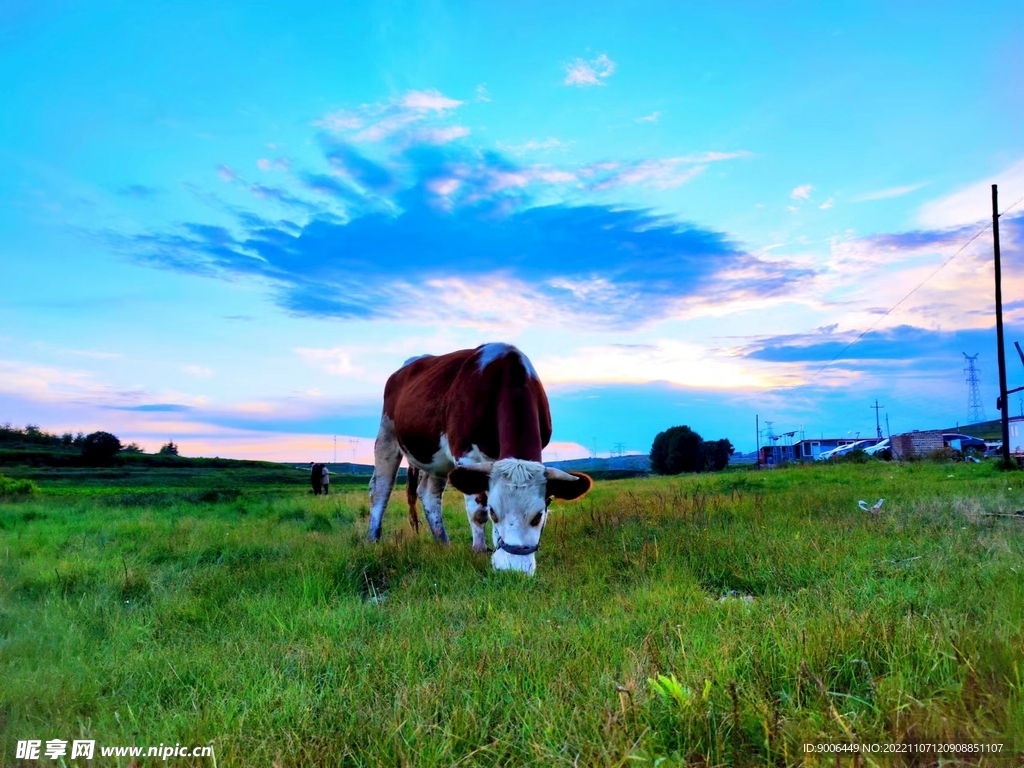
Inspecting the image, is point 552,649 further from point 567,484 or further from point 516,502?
point 567,484

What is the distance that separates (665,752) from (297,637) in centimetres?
280

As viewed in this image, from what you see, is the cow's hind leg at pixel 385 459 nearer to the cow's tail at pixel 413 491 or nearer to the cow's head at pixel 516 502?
the cow's tail at pixel 413 491

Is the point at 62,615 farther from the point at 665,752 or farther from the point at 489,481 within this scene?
the point at 665,752

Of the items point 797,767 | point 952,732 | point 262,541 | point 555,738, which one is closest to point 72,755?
point 555,738

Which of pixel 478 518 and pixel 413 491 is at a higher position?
pixel 413 491

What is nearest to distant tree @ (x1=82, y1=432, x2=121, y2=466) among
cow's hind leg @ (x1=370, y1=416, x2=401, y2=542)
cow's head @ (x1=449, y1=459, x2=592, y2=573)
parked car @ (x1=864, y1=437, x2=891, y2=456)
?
cow's hind leg @ (x1=370, y1=416, x2=401, y2=542)

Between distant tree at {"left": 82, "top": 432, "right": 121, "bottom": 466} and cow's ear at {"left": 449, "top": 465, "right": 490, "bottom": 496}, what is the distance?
54.2m

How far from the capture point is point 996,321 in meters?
24.4

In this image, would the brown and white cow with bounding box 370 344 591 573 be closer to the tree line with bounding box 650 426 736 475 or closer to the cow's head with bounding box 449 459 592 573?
the cow's head with bounding box 449 459 592 573

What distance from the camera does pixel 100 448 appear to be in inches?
2087

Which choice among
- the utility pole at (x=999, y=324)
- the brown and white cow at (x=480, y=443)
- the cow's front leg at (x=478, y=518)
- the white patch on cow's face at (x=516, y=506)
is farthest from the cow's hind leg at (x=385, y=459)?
the utility pole at (x=999, y=324)

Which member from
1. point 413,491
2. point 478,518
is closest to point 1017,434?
point 413,491

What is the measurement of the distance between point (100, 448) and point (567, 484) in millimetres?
58843

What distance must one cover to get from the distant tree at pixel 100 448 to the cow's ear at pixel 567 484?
54.7 meters
